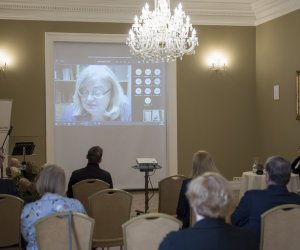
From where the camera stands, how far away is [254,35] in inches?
381

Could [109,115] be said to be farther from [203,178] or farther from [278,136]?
[203,178]

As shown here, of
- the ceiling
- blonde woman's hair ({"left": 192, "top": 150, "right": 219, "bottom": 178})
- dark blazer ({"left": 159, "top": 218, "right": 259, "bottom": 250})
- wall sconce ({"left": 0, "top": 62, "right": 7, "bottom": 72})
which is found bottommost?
dark blazer ({"left": 159, "top": 218, "right": 259, "bottom": 250})

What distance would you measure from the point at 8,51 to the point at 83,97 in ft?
4.94

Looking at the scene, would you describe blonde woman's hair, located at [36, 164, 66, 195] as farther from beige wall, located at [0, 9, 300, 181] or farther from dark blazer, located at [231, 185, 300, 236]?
beige wall, located at [0, 9, 300, 181]

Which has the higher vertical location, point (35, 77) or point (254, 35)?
point (254, 35)

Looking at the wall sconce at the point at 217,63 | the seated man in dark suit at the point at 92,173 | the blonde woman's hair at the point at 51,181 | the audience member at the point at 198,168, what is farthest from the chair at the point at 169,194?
the wall sconce at the point at 217,63

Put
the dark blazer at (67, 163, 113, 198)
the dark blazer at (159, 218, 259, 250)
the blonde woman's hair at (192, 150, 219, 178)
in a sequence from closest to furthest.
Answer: the dark blazer at (159, 218, 259, 250) → the blonde woman's hair at (192, 150, 219, 178) → the dark blazer at (67, 163, 113, 198)

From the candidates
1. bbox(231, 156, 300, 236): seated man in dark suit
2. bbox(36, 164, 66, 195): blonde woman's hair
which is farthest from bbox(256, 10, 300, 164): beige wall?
bbox(36, 164, 66, 195): blonde woman's hair

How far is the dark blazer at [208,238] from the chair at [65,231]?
1.16m

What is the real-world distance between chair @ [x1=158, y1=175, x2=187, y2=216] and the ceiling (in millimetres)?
4291

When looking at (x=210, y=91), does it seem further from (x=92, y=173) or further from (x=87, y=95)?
(x=92, y=173)

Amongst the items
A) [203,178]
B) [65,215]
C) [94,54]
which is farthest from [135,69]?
[203,178]

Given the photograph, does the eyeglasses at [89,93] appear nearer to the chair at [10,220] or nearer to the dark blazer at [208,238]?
the chair at [10,220]

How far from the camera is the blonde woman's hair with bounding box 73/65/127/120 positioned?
364 inches
